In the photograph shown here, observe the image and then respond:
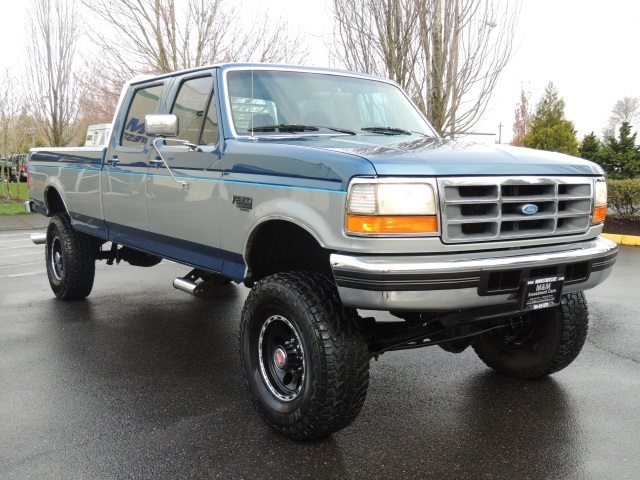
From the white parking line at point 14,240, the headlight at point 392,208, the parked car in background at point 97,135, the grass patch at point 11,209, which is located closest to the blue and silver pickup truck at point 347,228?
the headlight at point 392,208

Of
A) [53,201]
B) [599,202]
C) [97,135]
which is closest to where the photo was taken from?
[599,202]

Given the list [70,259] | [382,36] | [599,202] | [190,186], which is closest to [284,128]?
[190,186]

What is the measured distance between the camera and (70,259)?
6316mm

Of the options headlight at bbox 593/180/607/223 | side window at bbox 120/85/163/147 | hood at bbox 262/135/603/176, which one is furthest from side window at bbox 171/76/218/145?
headlight at bbox 593/180/607/223

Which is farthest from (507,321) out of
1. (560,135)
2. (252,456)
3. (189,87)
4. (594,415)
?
(560,135)

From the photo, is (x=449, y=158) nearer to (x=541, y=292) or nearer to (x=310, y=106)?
(x=541, y=292)

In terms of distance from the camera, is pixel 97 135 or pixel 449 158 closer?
pixel 449 158

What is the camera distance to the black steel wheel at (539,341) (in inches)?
158

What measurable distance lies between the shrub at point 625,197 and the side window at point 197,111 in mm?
10502

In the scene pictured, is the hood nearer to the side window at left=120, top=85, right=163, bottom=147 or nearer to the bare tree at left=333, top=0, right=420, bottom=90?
the side window at left=120, top=85, right=163, bottom=147

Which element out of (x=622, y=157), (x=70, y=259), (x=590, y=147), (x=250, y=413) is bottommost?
(x=250, y=413)

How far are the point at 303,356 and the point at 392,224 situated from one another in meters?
0.87

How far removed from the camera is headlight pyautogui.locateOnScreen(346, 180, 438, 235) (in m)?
2.94

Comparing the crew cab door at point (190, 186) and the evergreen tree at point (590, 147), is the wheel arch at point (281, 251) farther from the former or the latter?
the evergreen tree at point (590, 147)
